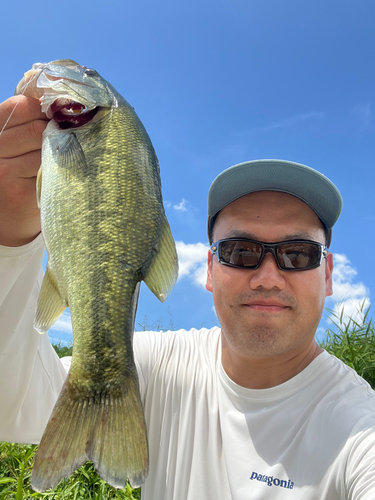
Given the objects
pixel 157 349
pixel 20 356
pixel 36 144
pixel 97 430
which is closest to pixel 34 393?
pixel 20 356

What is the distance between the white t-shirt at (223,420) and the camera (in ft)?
6.13

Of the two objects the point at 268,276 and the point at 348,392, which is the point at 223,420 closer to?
the point at 348,392

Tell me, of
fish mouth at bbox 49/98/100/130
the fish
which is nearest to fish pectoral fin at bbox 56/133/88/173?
the fish

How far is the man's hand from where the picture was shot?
5.82ft

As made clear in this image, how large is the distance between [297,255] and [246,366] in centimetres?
80

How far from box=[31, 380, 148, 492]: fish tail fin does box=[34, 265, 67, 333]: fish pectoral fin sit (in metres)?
0.24

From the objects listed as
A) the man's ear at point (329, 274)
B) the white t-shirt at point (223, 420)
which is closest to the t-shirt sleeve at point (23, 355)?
the white t-shirt at point (223, 420)

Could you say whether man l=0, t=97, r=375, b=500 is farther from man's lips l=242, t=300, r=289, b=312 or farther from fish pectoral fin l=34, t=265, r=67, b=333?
fish pectoral fin l=34, t=265, r=67, b=333

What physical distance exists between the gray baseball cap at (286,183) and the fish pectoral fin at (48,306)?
4.97 feet

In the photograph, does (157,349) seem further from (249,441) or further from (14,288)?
(14,288)

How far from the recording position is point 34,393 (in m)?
2.24

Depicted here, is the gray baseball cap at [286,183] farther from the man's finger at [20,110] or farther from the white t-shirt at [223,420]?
the man's finger at [20,110]

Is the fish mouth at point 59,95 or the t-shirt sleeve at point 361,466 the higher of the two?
the fish mouth at point 59,95

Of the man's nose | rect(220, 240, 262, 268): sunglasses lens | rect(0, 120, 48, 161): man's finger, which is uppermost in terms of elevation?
rect(0, 120, 48, 161): man's finger
